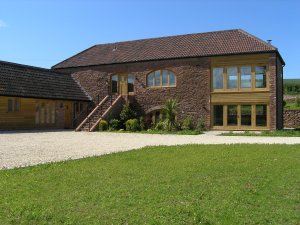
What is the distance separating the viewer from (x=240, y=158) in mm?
10648

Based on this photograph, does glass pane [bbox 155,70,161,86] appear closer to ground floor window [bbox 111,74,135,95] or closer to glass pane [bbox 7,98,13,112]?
ground floor window [bbox 111,74,135,95]

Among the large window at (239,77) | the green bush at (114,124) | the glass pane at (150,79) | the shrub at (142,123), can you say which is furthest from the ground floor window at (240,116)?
the green bush at (114,124)

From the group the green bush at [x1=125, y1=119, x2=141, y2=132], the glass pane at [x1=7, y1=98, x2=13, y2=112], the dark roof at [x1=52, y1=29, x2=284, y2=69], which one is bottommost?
the green bush at [x1=125, y1=119, x2=141, y2=132]

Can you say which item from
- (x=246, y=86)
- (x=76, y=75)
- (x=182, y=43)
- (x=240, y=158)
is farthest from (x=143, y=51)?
(x=240, y=158)

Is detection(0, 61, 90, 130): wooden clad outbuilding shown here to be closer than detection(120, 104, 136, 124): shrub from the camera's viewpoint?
Yes

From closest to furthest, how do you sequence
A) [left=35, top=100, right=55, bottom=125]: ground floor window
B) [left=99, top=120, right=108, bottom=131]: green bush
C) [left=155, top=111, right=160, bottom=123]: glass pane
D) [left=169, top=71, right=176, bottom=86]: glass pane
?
[left=99, top=120, right=108, bottom=131]: green bush
[left=35, top=100, right=55, bottom=125]: ground floor window
[left=169, top=71, right=176, bottom=86]: glass pane
[left=155, top=111, right=160, bottom=123]: glass pane

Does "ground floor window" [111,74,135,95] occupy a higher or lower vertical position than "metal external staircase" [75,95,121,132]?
higher

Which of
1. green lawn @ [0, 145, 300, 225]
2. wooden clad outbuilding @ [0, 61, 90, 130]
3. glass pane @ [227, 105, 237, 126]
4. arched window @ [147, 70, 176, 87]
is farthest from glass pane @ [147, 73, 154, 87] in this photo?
green lawn @ [0, 145, 300, 225]

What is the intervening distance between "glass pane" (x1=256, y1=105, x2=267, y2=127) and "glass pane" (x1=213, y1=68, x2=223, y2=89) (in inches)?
129

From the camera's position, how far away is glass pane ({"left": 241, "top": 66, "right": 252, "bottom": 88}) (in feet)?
89.6

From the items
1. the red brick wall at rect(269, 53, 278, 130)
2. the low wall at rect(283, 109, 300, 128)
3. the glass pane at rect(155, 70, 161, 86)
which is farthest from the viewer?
the low wall at rect(283, 109, 300, 128)

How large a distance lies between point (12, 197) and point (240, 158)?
6.58 meters

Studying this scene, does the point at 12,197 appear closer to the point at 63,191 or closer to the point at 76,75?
the point at 63,191

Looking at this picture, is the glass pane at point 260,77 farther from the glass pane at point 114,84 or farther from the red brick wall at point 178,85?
the glass pane at point 114,84
